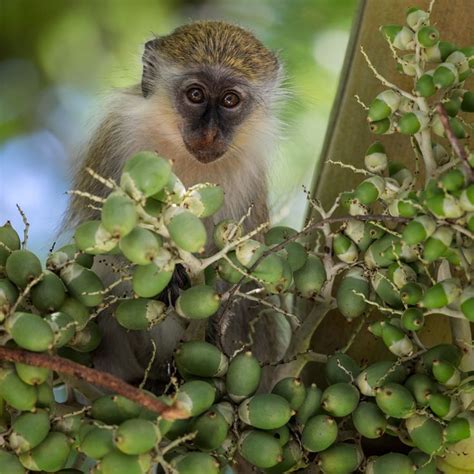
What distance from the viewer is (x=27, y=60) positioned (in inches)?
152

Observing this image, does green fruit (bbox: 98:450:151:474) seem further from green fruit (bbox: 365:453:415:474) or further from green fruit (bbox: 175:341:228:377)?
green fruit (bbox: 365:453:415:474)

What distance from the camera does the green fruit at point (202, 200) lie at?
1489 millimetres

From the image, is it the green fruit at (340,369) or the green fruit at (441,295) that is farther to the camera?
the green fruit at (340,369)

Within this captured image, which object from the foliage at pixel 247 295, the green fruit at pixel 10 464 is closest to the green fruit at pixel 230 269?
the foliage at pixel 247 295

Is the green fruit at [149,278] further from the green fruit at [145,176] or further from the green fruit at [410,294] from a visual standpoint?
the green fruit at [410,294]

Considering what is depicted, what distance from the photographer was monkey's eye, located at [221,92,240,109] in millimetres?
3059

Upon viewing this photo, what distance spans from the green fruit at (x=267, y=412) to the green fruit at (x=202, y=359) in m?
0.08

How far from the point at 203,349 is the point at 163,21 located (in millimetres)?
2468

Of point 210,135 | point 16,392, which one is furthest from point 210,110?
point 16,392

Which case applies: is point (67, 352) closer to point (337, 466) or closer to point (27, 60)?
point (337, 466)

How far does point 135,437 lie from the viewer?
1.33 metres

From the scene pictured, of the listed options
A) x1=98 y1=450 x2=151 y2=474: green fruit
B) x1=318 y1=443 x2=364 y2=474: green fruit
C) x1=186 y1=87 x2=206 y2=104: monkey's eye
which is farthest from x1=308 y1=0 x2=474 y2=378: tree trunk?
x1=186 y1=87 x2=206 y2=104: monkey's eye

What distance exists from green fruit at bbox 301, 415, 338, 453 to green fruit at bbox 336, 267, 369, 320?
0.68 feet

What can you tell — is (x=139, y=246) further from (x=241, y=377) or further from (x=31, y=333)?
(x=241, y=377)
